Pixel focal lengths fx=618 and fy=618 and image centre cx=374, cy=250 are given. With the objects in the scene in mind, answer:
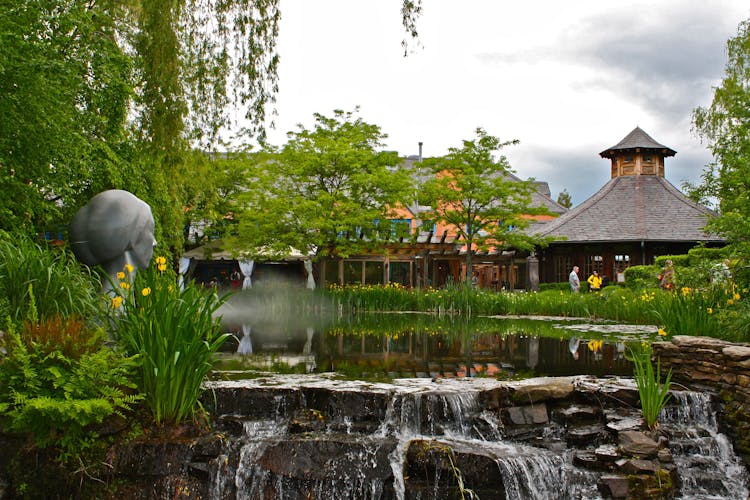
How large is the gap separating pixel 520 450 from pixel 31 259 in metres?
4.99

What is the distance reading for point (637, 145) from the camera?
30281mm

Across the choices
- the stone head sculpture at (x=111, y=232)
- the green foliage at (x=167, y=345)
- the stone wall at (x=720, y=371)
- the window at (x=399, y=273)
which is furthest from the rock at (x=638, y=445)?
the window at (x=399, y=273)

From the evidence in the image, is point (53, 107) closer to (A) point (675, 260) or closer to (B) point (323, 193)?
(B) point (323, 193)

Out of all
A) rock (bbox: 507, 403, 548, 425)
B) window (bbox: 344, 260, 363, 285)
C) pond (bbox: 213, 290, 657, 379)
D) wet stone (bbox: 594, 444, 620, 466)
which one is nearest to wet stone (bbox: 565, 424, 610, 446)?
wet stone (bbox: 594, 444, 620, 466)

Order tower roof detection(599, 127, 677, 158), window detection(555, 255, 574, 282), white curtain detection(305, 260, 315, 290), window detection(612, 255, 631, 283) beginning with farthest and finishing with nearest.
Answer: tower roof detection(599, 127, 677, 158), window detection(555, 255, 574, 282), window detection(612, 255, 631, 283), white curtain detection(305, 260, 315, 290)

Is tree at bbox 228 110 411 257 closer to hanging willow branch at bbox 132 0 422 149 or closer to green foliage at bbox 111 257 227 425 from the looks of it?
hanging willow branch at bbox 132 0 422 149

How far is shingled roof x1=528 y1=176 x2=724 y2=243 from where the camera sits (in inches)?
1007

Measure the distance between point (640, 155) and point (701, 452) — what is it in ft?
89.1

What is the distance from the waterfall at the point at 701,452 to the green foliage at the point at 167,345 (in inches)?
171

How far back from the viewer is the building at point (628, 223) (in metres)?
25.7

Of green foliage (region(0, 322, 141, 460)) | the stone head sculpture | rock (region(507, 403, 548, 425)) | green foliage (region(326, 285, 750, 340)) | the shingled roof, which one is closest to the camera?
green foliage (region(0, 322, 141, 460))

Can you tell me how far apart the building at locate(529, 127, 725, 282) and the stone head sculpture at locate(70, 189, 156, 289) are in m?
20.4

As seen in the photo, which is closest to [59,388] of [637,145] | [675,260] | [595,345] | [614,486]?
[614,486]

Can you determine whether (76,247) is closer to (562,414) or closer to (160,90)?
(160,90)
